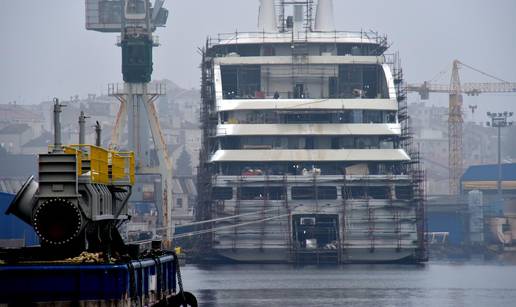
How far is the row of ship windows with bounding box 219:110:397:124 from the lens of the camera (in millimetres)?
98375

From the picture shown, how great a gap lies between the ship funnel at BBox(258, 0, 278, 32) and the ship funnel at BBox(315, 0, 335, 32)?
3.25m

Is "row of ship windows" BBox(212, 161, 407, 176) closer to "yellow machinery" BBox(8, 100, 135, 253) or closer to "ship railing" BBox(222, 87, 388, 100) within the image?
"ship railing" BBox(222, 87, 388, 100)

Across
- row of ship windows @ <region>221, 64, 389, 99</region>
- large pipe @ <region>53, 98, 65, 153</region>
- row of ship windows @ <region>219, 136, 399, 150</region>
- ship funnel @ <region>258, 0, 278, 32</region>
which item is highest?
ship funnel @ <region>258, 0, 278, 32</region>

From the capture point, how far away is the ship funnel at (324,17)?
11650 cm

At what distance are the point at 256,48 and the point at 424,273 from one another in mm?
22073

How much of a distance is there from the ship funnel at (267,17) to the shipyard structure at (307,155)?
8.17 m

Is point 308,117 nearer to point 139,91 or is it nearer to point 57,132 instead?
point 139,91

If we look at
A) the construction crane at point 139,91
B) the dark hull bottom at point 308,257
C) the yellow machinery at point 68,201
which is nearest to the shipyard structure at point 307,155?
the dark hull bottom at point 308,257

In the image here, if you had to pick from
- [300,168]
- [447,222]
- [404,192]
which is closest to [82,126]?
[404,192]

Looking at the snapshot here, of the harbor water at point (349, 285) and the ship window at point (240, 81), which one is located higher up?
the ship window at point (240, 81)

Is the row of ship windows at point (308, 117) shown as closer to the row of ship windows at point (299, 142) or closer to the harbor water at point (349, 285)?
the row of ship windows at point (299, 142)

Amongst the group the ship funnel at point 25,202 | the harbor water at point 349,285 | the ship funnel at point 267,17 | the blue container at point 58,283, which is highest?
the ship funnel at point 267,17

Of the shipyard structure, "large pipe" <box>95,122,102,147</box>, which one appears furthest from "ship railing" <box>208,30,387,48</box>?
"large pipe" <box>95,122,102,147</box>

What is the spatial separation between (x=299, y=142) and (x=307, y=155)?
5.47ft
